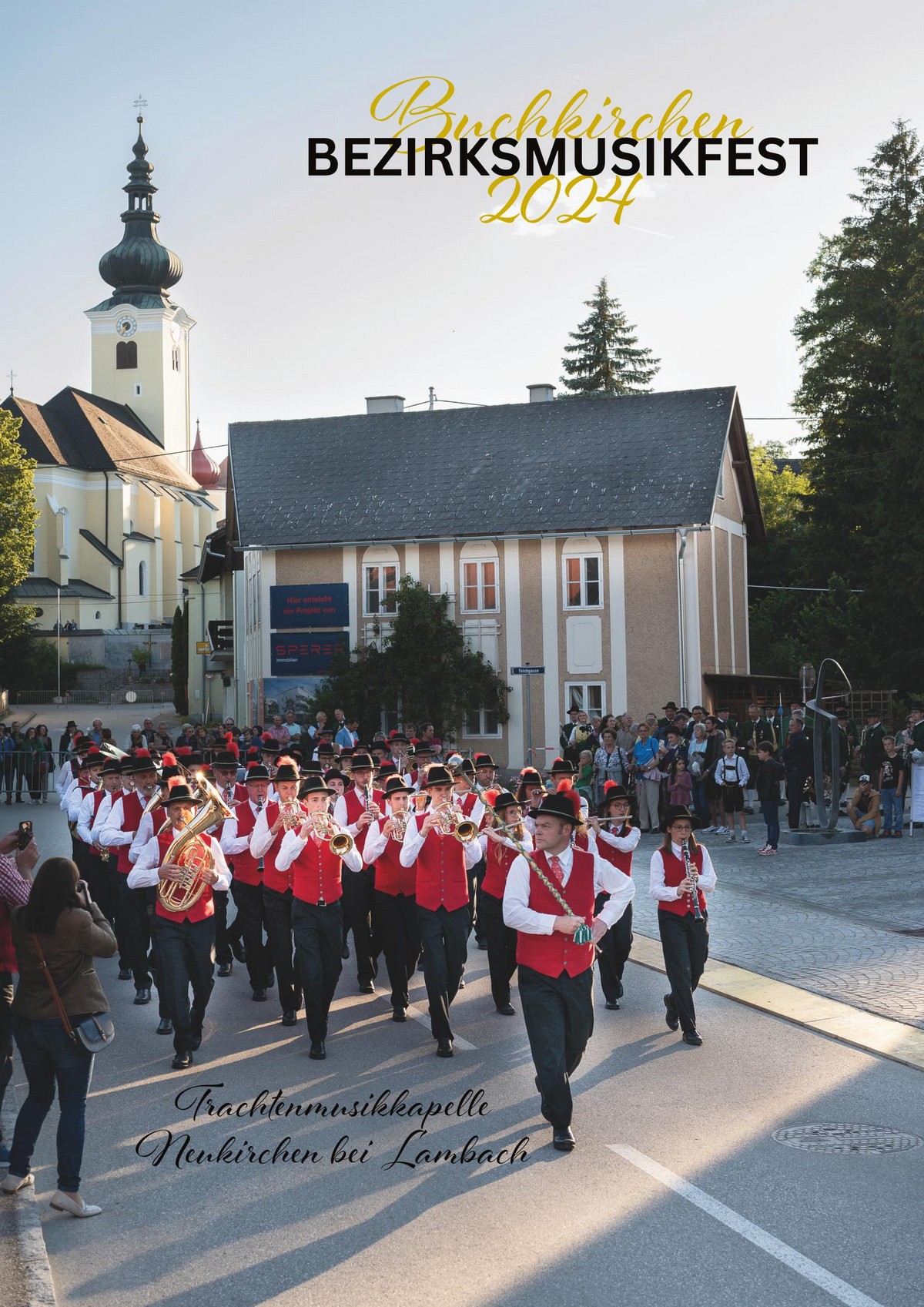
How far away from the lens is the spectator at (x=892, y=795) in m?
21.5

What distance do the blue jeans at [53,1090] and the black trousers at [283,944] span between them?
13.0ft

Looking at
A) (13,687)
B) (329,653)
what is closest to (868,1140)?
(329,653)

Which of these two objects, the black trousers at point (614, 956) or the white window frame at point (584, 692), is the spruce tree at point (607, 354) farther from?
the black trousers at point (614, 956)

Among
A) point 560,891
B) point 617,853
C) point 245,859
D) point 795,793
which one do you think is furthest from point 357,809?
point 795,793

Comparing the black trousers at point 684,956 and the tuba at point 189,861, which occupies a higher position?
the tuba at point 189,861

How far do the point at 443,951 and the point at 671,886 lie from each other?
1.71m

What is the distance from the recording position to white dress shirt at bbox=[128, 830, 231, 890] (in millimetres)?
10133

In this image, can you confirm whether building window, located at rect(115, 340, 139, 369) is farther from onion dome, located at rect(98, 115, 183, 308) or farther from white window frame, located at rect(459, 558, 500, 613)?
white window frame, located at rect(459, 558, 500, 613)

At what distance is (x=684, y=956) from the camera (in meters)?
10.1

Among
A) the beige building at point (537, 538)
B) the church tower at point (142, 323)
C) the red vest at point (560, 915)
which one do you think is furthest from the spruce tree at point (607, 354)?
the red vest at point (560, 915)

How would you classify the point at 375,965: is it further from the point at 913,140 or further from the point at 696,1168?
the point at 913,140

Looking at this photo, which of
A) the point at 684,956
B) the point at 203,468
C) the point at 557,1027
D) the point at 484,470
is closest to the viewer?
the point at 557,1027

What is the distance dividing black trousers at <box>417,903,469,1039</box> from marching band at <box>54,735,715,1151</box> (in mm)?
12

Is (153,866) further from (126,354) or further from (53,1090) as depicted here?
(126,354)
